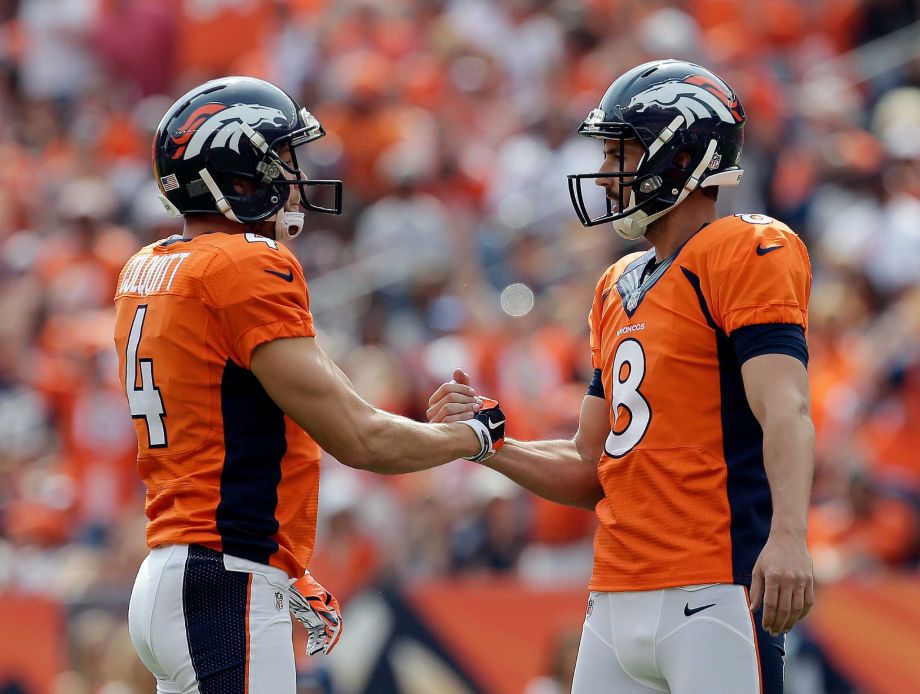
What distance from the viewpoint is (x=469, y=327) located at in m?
9.80

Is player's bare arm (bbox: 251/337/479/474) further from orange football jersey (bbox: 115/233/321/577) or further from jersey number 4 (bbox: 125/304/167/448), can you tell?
jersey number 4 (bbox: 125/304/167/448)

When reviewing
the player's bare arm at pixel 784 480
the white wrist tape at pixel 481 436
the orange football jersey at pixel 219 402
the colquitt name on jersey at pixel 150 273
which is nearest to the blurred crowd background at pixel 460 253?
the white wrist tape at pixel 481 436

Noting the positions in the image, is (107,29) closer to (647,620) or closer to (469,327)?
(469,327)

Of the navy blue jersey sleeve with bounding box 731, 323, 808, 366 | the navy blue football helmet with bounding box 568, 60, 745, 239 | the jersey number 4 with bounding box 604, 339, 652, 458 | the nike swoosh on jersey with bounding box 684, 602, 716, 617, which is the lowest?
the nike swoosh on jersey with bounding box 684, 602, 716, 617

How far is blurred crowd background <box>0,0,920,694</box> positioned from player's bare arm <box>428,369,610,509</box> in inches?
118

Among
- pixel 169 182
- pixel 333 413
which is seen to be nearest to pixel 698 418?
pixel 333 413

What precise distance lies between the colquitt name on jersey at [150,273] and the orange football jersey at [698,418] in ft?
4.32

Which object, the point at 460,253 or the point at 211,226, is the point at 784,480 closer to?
the point at 211,226

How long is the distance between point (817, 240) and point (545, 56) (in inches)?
128

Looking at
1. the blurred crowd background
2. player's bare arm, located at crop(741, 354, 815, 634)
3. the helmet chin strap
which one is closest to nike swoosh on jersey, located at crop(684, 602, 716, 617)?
player's bare arm, located at crop(741, 354, 815, 634)

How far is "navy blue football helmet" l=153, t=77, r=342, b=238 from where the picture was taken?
426 centimetres

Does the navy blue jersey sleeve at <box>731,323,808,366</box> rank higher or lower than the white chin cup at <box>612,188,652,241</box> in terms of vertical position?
Answer: lower

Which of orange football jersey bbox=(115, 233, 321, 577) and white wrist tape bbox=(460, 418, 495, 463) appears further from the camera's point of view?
white wrist tape bbox=(460, 418, 495, 463)

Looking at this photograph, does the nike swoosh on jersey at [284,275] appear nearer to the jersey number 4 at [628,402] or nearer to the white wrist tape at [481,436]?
the white wrist tape at [481,436]
